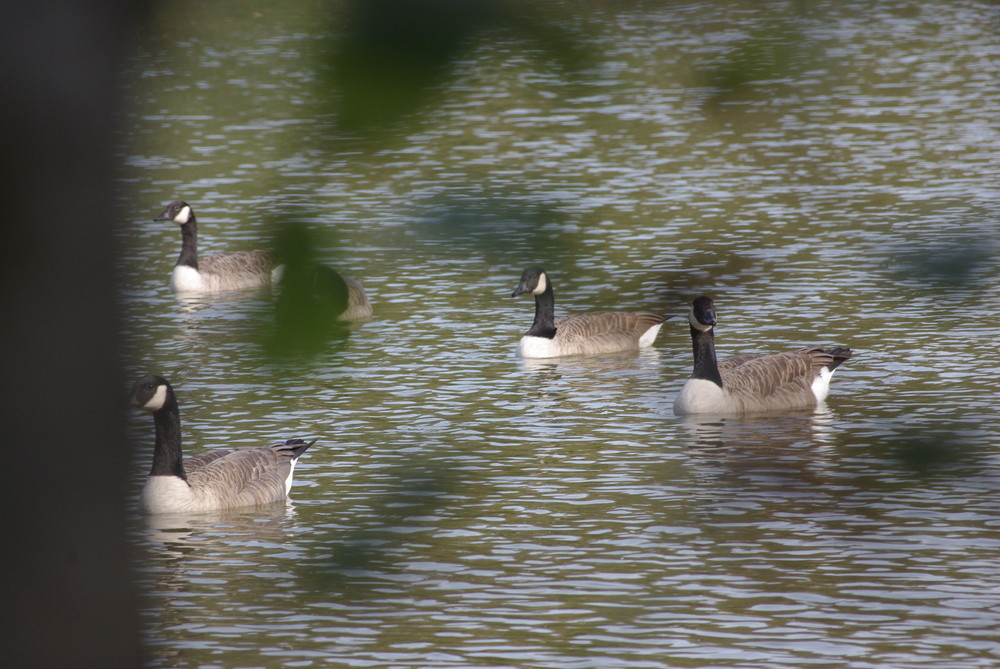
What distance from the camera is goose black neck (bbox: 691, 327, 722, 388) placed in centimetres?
1531

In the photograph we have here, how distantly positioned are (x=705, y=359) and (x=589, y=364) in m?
2.96

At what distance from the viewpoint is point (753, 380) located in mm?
15547

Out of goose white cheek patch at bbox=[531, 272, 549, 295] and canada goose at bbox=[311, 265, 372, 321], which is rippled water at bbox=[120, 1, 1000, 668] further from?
goose white cheek patch at bbox=[531, 272, 549, 295]

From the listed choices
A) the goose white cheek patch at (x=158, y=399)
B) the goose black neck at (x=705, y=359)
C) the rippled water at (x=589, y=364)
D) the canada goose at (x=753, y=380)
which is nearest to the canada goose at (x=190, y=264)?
the rippled water at (x=589, y=364)

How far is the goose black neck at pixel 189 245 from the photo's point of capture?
2100 cm

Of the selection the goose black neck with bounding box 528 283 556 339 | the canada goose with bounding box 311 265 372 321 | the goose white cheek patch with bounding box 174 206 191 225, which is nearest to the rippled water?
the canada goose with bounding box 311 265 372 321

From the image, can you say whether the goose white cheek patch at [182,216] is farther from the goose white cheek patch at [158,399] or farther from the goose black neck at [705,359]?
the goose white cheek patch at [158,399]

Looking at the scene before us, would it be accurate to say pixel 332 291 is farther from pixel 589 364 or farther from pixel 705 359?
pixel 589 364

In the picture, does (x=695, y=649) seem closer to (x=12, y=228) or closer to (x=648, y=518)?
(x=648, y=518)

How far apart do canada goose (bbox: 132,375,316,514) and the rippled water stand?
0.18 metres

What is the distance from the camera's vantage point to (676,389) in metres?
16.6

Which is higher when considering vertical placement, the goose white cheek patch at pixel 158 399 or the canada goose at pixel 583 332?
the goose white cheek patch at pixel 158 399

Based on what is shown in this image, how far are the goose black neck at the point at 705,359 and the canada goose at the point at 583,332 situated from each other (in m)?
2.50

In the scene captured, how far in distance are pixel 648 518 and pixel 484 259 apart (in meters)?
9.96
